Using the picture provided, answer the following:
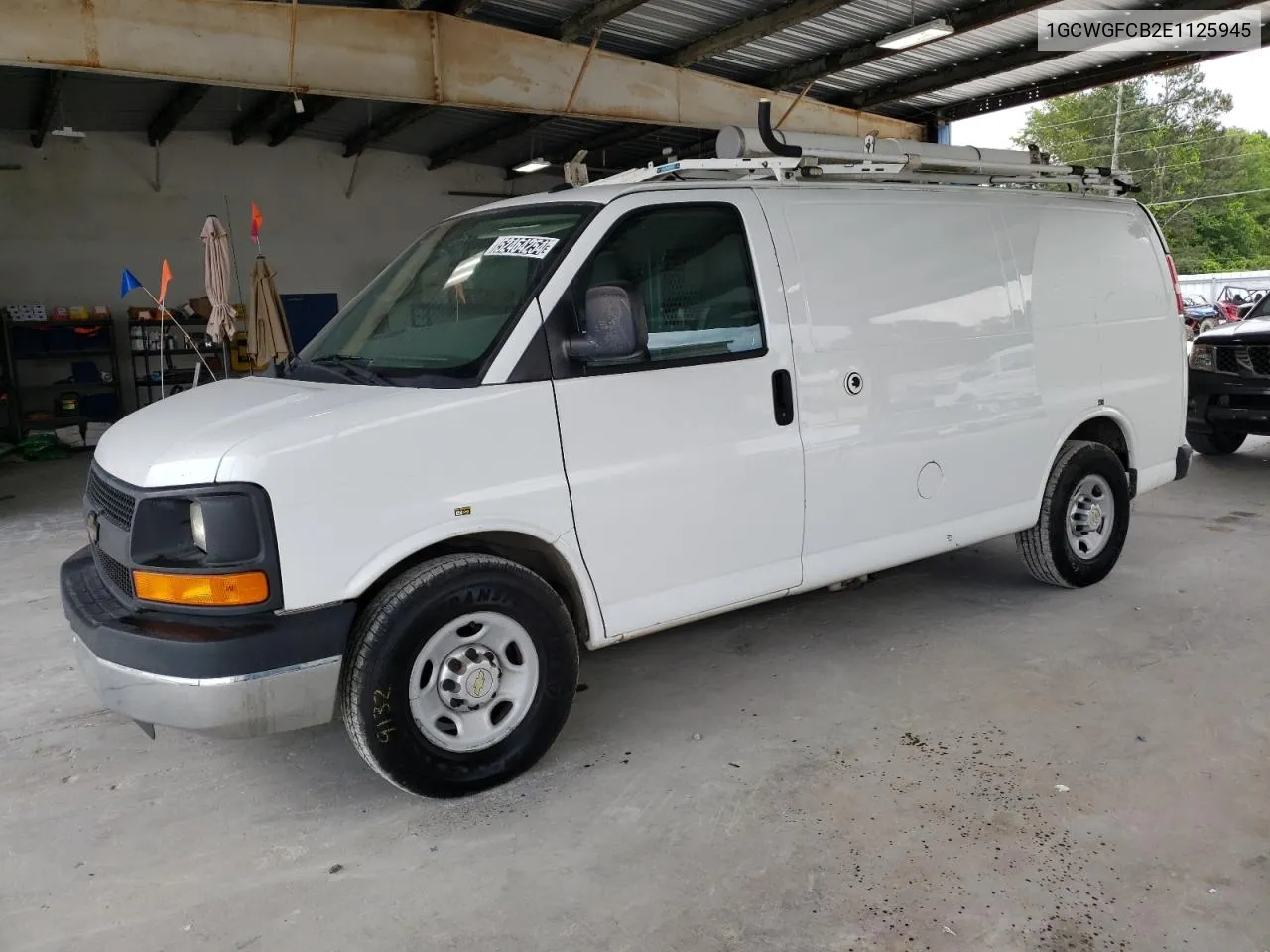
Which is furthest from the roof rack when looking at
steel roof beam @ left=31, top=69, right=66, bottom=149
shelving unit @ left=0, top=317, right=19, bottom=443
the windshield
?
shelving unit @ left=0, top=317, right=19, bottom=443

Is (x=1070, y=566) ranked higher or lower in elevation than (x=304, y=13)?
→ lower

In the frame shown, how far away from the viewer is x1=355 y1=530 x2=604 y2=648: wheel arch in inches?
123

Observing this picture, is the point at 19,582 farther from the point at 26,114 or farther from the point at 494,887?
the point at 26,114

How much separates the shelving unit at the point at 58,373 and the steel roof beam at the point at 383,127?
480cm

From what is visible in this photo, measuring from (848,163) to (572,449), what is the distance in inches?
77.4

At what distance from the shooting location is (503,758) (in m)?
3.29

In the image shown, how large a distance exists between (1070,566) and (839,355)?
7.05ft

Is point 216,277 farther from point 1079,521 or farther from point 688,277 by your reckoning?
point 1079,521

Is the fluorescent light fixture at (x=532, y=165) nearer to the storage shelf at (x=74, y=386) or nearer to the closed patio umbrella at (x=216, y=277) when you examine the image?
the closed patio umbrella at (x=216, y=277)

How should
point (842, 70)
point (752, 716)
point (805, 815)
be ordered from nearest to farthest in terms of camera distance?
point (805, 815) < point (752, 716) < point (842, 70)

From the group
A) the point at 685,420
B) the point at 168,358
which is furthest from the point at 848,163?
the point at 168,358

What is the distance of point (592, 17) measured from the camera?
9.54m

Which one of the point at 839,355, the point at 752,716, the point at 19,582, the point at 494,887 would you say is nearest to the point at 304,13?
the point at 19,582

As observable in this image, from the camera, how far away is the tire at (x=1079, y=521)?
4.91 m
